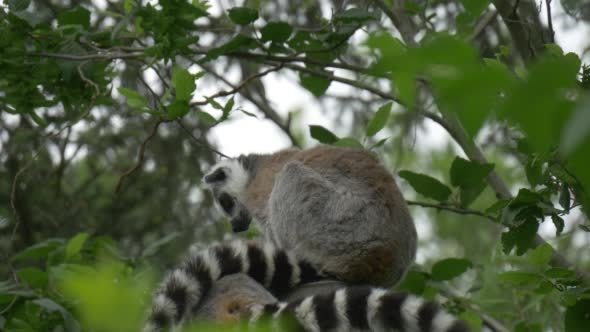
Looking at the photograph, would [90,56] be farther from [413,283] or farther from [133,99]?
[413,283]

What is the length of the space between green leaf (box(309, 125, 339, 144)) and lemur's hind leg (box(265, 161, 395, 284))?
175 millimetres

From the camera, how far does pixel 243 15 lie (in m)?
3.30

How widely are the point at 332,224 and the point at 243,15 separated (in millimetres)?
1072

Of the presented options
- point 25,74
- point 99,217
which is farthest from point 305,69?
point 99,217

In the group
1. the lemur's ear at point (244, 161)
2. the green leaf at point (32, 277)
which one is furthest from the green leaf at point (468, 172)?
the green leaf at point (32, 277)

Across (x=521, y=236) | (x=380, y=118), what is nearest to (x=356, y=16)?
(x=380, y=118)

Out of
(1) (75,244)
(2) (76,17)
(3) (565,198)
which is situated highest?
(2) (76,17)

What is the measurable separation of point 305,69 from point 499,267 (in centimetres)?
168

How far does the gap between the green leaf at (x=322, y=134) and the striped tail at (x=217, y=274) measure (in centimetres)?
68

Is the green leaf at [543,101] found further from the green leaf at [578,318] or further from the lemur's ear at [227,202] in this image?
the lemur's ear at [227,202]

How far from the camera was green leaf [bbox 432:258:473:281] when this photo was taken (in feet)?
11.6

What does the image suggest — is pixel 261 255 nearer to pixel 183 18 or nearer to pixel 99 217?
pixel 183 18

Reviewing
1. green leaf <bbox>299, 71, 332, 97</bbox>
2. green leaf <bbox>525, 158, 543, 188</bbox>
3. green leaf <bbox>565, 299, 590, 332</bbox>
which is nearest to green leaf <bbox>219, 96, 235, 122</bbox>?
green leaf <bbox>299, 71, 332, 97</bbox>

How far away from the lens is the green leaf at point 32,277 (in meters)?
3.46
